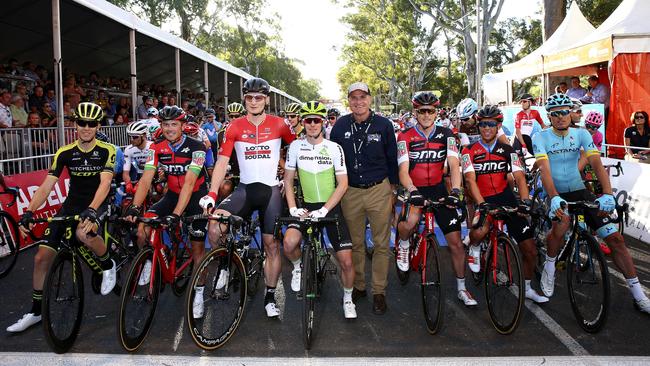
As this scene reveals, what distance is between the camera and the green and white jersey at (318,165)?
523 centimetres

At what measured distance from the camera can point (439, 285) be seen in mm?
4777

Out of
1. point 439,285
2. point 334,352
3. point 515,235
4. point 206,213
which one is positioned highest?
point 206,213

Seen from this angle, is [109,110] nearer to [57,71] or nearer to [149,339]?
[57,71]

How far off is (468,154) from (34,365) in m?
4.78

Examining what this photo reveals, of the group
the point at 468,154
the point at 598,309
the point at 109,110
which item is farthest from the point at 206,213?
the point at 109,110

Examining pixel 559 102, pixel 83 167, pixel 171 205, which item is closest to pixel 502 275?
pixel 559 102

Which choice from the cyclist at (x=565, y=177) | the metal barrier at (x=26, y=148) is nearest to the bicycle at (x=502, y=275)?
the cyclist at (x=565, y=177)

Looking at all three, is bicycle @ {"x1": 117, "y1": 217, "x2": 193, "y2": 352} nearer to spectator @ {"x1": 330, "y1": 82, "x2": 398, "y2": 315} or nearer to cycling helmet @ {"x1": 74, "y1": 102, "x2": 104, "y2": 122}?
cycling helmet @ {"x1": 74, "y1": 102, "x2": 104, "y2": 122}

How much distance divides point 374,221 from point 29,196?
620 cm

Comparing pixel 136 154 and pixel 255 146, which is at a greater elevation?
pixel 136 154

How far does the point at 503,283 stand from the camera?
498 cm

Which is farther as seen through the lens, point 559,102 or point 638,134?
point 638,134

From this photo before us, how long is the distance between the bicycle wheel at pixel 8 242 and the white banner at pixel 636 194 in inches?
373

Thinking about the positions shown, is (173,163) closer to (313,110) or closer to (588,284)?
(313,110)
